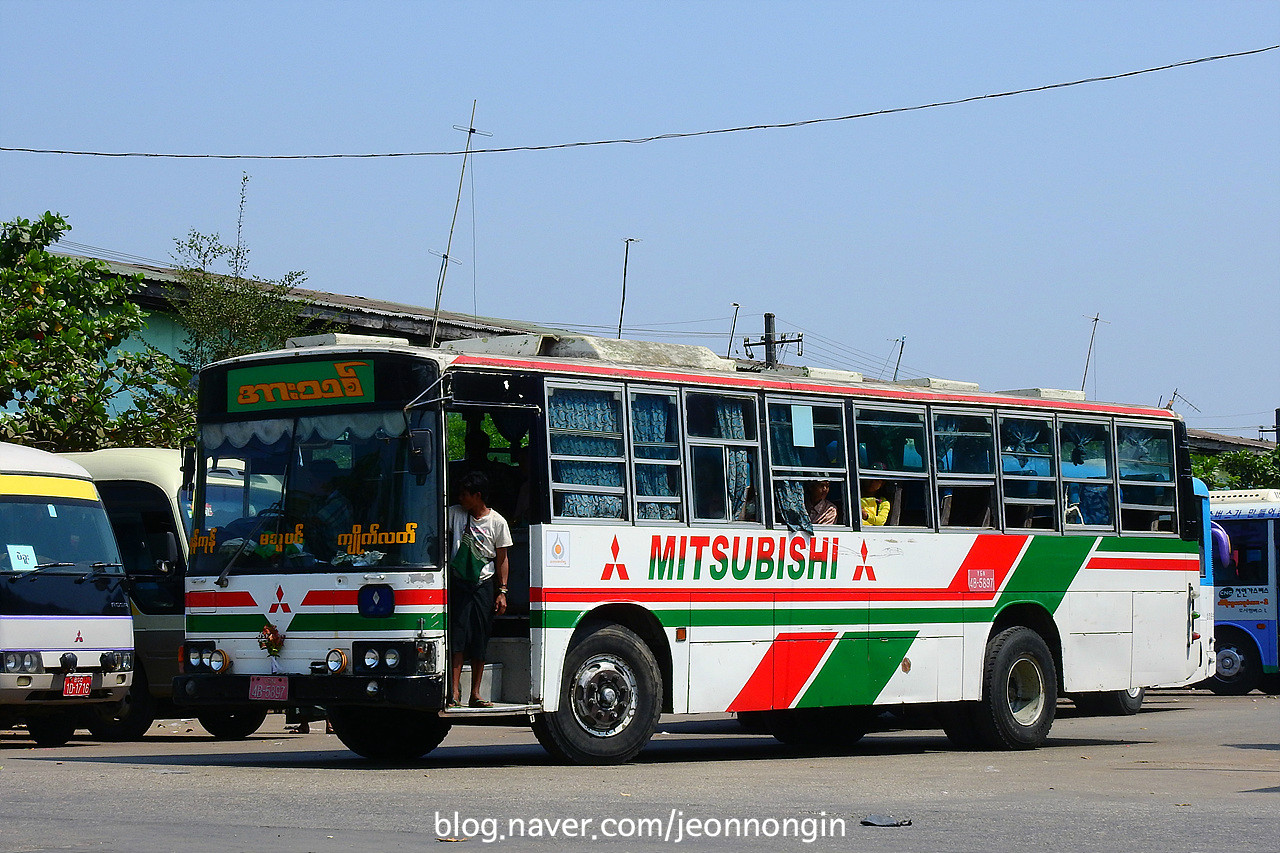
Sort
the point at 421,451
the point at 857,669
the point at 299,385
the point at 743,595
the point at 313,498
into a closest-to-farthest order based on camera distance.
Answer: the point at 421,451, the point at 313,498, the point at 299,385, the point at 743,595, the point at 857,669

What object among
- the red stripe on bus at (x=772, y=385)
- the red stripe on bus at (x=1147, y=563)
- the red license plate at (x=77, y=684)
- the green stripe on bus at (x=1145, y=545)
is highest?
the red stripe on bus at (x=772, y=385)

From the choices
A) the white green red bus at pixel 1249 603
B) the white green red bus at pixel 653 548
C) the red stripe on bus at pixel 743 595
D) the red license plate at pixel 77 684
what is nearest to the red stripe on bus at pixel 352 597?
the white green red bus at pixel 653 548

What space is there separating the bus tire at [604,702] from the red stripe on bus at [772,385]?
1.95 meters

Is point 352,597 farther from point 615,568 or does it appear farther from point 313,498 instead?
point 615,568

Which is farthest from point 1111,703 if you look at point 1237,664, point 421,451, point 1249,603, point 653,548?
point 421,451

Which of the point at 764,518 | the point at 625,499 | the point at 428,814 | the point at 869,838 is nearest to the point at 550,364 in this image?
the point at 625,499

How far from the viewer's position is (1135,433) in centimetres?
1806

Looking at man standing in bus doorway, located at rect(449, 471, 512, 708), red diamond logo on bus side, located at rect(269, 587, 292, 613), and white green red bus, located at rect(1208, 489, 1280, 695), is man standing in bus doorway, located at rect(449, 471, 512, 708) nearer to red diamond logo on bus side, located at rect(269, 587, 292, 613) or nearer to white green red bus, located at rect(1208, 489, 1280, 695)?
red diamond logo on bus side, located at rect(269, 587, 292, 613)

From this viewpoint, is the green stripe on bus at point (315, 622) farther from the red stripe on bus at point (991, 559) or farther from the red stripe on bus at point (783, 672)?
the red stripe on bus at point (991, 559)

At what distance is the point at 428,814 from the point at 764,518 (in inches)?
214

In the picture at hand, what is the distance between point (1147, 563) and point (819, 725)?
3608 millimetres

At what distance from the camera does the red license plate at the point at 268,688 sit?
43.2 feet

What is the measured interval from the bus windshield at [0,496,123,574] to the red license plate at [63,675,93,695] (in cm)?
106

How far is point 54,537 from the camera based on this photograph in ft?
58.4
